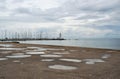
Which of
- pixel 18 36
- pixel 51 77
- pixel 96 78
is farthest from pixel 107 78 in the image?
pixel 18 36

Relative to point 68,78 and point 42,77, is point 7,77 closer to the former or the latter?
point 42,77

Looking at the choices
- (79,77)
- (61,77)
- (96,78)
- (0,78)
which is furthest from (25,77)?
(96,78)

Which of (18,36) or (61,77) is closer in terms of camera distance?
(61,77)

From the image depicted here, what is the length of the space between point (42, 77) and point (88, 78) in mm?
2239

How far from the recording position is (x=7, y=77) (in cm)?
826

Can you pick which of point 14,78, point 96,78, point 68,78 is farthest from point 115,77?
point 14,78

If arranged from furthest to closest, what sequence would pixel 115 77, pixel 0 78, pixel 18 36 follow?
pixel 18 36 → pixel 115 77 → pixel 0 78

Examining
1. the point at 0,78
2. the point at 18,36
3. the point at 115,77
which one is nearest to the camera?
the point at 0,78

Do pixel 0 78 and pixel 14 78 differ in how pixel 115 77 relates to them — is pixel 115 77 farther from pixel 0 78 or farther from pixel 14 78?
pixel 0 78

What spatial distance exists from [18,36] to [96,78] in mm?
195975

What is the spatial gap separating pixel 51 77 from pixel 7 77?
2.14 meters

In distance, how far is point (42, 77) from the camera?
27.1ft

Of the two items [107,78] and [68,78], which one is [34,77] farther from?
[107,78]

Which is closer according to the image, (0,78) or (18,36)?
(0,78)
